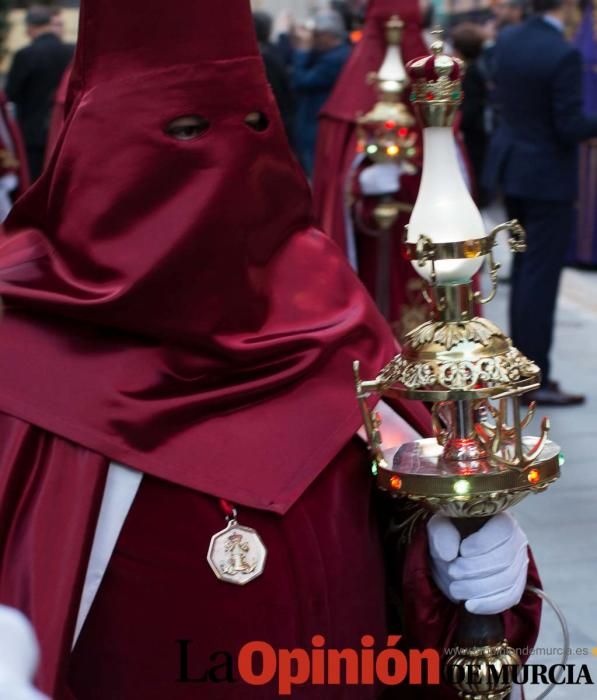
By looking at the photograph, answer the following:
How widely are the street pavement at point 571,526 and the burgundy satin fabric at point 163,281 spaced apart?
5.23 ft

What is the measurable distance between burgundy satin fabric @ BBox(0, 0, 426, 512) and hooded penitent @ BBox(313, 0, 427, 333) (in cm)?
386

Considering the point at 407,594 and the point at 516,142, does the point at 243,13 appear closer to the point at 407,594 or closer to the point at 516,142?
the point at 407,594

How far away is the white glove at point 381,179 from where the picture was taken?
5.83 meters

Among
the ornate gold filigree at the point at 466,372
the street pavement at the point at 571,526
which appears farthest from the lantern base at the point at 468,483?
the street pavement at the point at 571,526

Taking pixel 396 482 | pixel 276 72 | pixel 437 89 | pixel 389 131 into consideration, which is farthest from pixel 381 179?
pixel 396 482

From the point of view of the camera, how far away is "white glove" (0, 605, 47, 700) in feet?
3.66

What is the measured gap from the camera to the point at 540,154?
243 inches

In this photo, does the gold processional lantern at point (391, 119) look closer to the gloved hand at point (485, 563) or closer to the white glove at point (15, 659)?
the gloved hand at point (485, 563)

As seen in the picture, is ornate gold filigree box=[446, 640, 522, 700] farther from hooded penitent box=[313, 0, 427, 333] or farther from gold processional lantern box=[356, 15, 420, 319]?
hooded penitent box=[313, 0, 427, 333]

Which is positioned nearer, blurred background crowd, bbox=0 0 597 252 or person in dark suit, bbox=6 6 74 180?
blurred background crowd, bbox=0 0 597 252

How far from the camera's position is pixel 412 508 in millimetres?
2174

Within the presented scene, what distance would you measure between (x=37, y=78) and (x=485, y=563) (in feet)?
26.4

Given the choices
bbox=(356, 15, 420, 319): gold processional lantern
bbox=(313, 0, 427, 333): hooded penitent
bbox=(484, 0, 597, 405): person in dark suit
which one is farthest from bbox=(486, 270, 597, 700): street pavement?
bbox=(356, 15, 420, 319): gold processional lantern

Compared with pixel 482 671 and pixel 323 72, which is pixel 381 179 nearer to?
pixel 482 671
